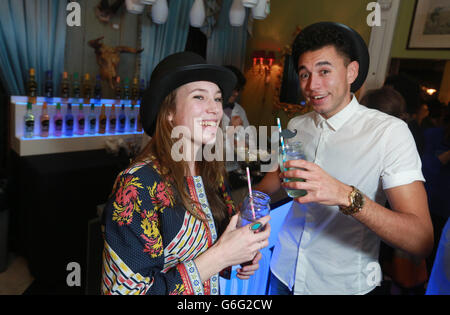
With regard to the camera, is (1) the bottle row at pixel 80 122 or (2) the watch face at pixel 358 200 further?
(1) the bottle row at pixel 80 122

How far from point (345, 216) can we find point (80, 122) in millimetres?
3007

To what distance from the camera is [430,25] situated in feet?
12.2

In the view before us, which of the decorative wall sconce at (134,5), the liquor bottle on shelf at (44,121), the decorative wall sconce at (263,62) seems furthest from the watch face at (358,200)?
the decorative wall sconce at (263,62)

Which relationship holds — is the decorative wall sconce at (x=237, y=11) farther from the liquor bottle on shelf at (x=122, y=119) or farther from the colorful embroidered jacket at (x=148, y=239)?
the colorful embroidered jacket at (x=148, y=239)

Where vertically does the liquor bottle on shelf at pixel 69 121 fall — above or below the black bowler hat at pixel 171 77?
below

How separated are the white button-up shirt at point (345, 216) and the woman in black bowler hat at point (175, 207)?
0.94ft

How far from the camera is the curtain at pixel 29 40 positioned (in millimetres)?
2893

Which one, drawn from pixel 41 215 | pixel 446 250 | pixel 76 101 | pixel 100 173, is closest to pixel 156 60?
pixel 76 101

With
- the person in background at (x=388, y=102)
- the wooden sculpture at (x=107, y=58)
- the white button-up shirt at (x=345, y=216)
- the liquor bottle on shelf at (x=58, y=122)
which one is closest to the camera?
→ the white button-up shirt at (x=345, y=216)

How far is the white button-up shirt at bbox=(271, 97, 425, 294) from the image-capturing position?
1.18 meters

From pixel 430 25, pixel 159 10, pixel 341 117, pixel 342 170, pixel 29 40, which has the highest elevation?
pixel 430 25

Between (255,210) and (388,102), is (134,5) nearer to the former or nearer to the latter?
(388,102)

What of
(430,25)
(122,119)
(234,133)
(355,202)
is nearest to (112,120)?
(122,119)

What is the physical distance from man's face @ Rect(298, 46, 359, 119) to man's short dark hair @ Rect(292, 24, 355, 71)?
18mm
